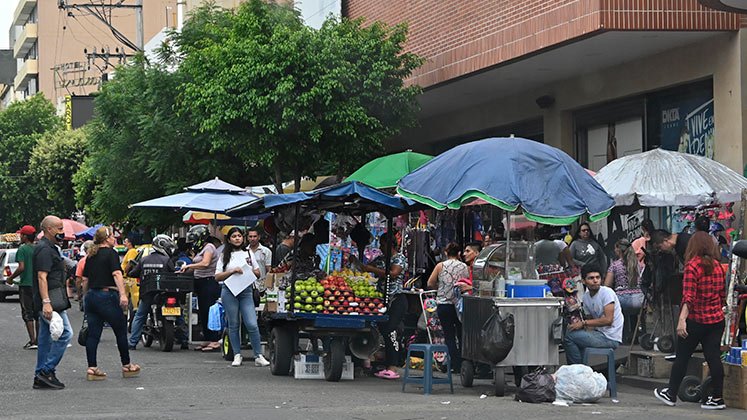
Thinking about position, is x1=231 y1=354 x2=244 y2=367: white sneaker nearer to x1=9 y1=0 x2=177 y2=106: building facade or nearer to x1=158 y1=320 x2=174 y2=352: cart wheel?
x1=158 y1=320 x2=174 y2=352: cart wheel

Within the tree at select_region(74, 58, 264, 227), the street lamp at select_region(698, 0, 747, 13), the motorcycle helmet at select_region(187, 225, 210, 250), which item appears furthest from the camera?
the tree at select_region(74, 58, 264, 227)

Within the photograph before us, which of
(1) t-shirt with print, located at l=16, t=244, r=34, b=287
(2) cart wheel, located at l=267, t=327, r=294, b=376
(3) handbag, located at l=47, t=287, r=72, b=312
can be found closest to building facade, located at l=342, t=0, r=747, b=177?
(2) cart wheel, located at l=267, t=327, r=294, b=376

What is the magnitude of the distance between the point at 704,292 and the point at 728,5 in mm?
6218

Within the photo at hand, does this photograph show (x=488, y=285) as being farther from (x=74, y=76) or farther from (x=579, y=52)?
(x=74, y=76)

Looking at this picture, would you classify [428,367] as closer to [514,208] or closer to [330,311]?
[330,311]

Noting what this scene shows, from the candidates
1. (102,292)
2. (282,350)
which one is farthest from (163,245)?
(102,292)

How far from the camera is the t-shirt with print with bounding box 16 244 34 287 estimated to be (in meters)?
17.6

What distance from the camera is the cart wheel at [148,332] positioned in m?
19.4

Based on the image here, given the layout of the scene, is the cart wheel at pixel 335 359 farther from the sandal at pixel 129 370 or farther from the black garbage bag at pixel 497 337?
the sandal at pixel 129 370

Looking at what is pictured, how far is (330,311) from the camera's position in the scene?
572 inches

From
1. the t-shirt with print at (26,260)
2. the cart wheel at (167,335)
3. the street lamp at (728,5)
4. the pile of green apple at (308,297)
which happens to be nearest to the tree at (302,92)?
the cart wheel at (167,335)

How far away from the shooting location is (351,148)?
81.4 feet

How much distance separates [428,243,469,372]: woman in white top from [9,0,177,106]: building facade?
2842 inches

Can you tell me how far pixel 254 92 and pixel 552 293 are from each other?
1064cm
